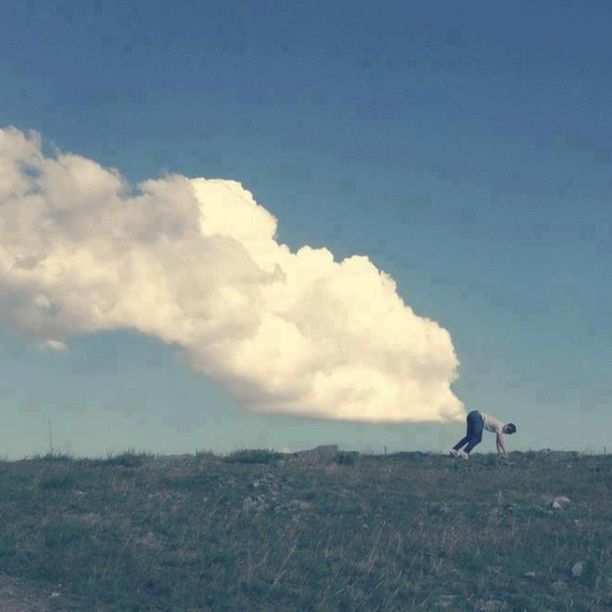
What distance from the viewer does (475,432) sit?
24844 millimetres

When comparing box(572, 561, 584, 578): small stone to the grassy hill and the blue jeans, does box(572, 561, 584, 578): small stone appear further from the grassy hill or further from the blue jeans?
the blue jeans

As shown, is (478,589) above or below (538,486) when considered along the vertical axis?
below

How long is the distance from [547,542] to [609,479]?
6340 millimetres

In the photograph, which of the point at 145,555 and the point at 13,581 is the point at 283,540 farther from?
the point at 13,581

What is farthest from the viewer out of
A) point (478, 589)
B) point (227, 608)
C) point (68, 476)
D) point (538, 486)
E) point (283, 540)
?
point (538, 486)

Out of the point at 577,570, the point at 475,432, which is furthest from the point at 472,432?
the point at 577,570

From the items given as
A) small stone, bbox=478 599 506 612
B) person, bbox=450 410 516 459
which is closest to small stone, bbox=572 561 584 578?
small stone, bbox=478 599 506 612

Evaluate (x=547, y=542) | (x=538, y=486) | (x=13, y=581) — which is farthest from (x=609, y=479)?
(x=13, y=581)

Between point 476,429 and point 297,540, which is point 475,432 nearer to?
point 476,429

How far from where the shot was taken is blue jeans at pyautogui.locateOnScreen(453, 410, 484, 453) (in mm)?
24859

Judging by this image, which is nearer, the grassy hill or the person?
the grassy hill

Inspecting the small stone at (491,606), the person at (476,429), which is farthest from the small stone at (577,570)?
the person at (476,429)

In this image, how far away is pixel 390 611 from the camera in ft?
38.7

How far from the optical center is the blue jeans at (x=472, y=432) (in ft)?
81.6
